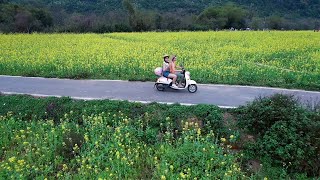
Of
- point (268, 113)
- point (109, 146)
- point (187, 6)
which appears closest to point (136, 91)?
point (109, 146)

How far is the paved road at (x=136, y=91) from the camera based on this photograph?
11.7 metres

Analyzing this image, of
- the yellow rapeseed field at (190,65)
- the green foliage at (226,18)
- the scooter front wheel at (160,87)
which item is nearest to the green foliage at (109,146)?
the scooter front wheel at (160,87)

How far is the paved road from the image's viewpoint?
11688mm

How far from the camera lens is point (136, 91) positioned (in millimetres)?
12719

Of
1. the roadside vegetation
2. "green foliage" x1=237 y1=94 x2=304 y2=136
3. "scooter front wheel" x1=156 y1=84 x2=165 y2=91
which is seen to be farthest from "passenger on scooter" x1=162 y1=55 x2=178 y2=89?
"green foliage" x1=237 y1=94 x2=304 y2=136

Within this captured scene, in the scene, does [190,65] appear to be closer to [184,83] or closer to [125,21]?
[184,83]

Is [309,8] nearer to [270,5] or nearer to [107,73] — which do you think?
[270,5]

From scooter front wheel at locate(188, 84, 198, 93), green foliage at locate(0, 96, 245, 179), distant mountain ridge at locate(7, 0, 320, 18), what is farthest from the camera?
distant mountain ridge at locate(7, 0, 320, 18)

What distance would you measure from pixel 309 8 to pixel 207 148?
72.0 m

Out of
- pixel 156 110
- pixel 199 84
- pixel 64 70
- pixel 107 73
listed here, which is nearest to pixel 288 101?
pixel 156 110

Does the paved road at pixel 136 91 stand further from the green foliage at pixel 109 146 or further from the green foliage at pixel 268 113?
the green foliage at pixel 268 113

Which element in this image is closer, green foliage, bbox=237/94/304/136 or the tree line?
green foliage, bbox=237/94/304/136

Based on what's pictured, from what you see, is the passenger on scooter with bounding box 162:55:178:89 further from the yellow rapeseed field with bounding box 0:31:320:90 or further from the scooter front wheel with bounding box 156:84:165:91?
the yellow rapeseed field with bounding box 0:31:320:90

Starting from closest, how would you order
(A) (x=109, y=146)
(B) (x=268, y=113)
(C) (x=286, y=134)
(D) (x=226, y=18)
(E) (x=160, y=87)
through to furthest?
1. (C) (x=286, y=134)
2. (A) (x=109, y=146)
3. (B) (x=268, y=113)
4. (E) (x=160, y=87)
5. (D) (x=226, y=18)
